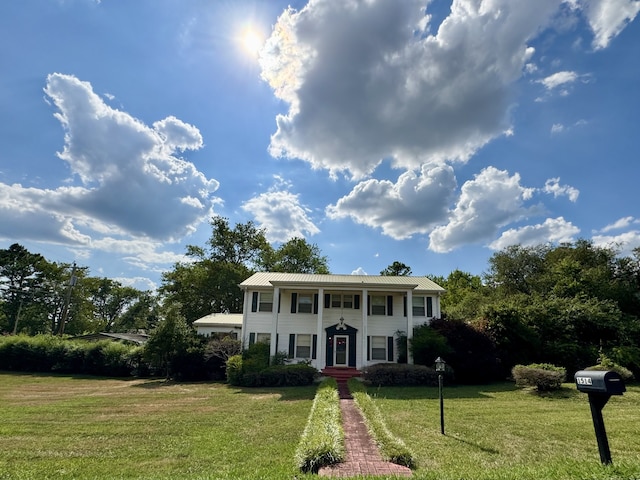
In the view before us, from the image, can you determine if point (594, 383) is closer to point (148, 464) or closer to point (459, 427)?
point (459, 427)

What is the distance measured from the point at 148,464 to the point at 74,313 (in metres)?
57.5

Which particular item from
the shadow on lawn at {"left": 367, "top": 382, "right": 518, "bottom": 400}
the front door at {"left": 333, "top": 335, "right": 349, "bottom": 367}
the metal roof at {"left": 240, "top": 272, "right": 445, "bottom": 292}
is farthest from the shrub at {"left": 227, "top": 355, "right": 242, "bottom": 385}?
the shadow on lawn at {"left": 367, "top": 382, "right": 518, "bottom": 400}

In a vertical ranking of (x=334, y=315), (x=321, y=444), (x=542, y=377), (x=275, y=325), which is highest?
(x=334, y=315)

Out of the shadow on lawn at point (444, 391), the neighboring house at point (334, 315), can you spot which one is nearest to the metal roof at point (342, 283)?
the neighboring house at point (334, 315)

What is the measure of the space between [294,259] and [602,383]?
1564 inches

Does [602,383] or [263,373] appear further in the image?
[263,373]

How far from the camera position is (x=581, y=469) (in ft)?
12.2

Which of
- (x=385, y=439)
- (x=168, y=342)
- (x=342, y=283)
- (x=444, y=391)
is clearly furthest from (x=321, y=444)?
(x=168, y=342)

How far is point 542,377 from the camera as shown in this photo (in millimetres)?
13203

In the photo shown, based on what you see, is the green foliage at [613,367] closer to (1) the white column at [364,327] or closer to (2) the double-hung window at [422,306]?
(2) the double-hung window at [422,306]

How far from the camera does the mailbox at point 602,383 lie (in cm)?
395

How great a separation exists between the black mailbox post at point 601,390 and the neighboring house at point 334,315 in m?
15.8

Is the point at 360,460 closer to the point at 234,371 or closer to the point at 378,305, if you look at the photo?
the point at 234,371

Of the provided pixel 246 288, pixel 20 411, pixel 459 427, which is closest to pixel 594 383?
pixel 459 427
